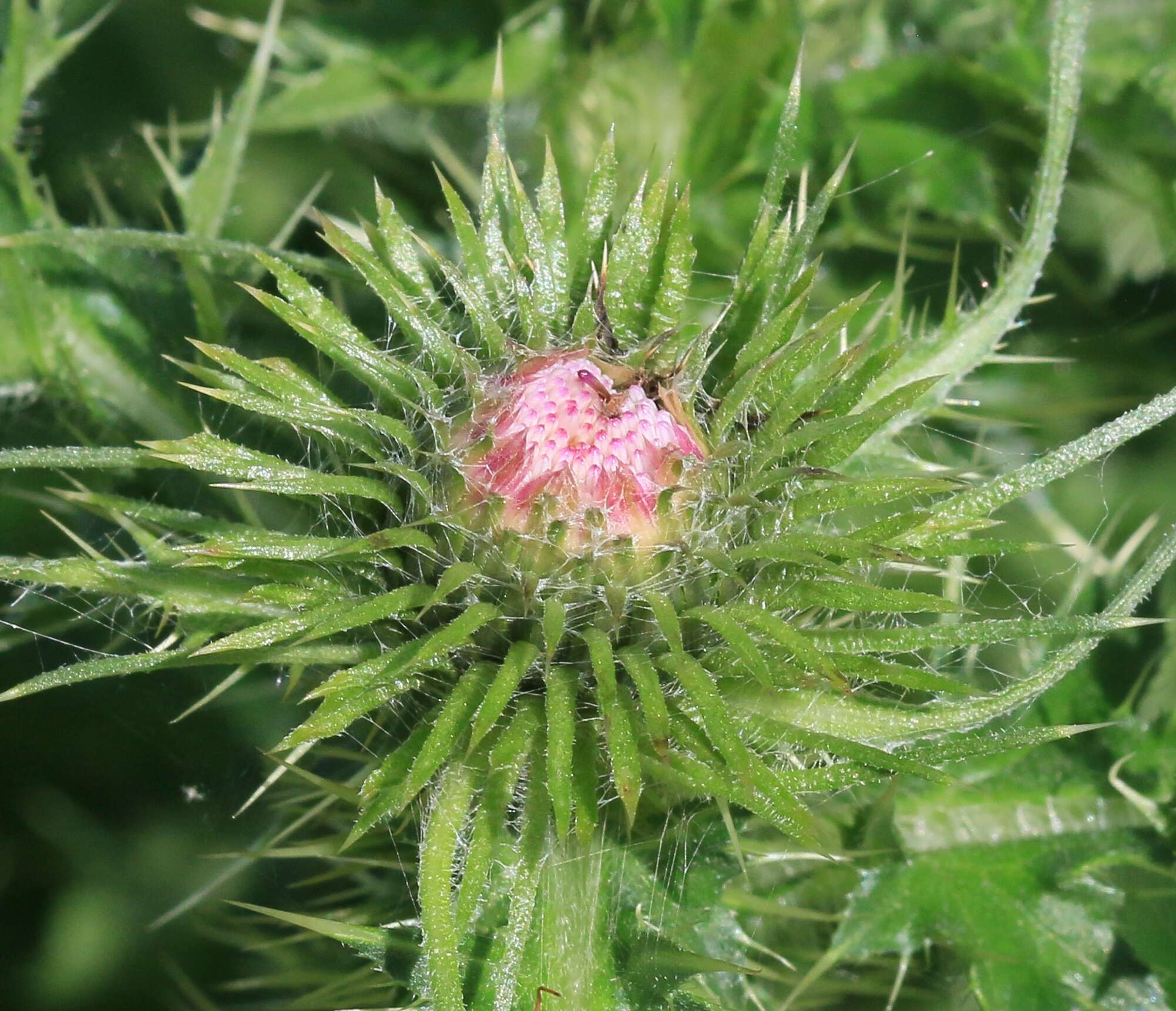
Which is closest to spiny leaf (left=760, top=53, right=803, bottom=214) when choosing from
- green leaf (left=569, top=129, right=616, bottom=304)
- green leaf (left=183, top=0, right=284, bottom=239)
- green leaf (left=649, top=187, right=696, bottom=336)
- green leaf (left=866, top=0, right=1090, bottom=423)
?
green leaf (left=649, top=187, right=696, bottom=336)

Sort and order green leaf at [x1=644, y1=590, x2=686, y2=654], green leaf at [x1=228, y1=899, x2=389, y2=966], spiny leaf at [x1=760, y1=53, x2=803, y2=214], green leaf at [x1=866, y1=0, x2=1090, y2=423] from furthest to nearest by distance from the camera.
Result: green leaf at [x1=866, y1=0, x2=1090, y2=423] → spiny leaf at [x1=760, y1=53, x2=803, y2=214] → green leaf at [x1=228, y1=899, x2=389, y2=966] → green leaf at [x1=644, y1=590, x2=686, y2=654]

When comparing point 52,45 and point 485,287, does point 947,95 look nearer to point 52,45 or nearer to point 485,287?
point 485,287

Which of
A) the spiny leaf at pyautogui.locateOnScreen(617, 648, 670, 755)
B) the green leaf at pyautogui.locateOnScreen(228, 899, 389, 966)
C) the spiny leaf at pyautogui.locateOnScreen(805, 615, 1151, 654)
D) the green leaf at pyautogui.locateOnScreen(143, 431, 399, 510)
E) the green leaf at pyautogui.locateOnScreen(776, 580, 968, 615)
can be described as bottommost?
the green leaf at pyautogui.locateOnScreen(228, 899, 389, 966)

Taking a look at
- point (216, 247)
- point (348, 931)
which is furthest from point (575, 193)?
point (348, 931)

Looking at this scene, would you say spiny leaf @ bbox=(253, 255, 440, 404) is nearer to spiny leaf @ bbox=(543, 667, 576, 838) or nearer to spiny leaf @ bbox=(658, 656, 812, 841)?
spiny leaf @ bbox=(543, 667, 576, 838)

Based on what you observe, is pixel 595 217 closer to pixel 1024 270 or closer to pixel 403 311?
pixel 403 311

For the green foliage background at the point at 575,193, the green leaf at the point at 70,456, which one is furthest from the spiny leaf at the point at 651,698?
the green foliage background at the point at 575,193
